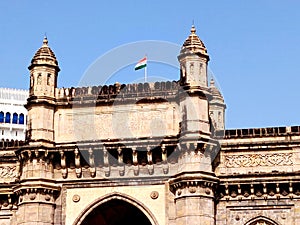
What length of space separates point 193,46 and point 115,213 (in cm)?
803

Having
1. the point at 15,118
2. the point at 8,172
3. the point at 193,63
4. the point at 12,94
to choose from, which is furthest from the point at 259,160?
the point at 12,94

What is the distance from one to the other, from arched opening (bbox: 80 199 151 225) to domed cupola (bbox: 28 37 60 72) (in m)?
6.52

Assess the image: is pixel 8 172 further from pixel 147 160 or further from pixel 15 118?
pixel 15 118

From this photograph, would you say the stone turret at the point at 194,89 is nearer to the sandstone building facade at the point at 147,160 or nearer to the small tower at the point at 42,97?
the sandstone building facade at the point at 147,160

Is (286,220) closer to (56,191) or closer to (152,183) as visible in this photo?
(152,183)

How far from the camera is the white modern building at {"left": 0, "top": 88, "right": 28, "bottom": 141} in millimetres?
82188

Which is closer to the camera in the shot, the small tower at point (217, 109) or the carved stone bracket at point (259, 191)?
the carved stone bracket at point (259, 191)

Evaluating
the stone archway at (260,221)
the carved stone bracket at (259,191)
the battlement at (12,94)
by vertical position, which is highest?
the battlement at (12,94)

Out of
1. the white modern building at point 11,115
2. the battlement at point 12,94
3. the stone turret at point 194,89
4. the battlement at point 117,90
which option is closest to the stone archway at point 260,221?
the stone turret at point 194,89

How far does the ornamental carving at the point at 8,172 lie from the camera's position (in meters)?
29.7

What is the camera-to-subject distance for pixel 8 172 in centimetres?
2980

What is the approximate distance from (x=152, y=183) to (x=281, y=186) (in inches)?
206

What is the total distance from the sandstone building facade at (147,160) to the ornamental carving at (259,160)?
0.04m

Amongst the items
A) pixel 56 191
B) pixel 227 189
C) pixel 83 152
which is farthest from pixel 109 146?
pixel 227 189
